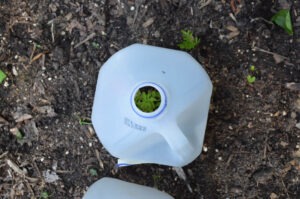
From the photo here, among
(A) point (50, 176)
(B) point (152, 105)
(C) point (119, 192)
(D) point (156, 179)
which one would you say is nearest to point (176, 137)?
(B) point (152, 105)

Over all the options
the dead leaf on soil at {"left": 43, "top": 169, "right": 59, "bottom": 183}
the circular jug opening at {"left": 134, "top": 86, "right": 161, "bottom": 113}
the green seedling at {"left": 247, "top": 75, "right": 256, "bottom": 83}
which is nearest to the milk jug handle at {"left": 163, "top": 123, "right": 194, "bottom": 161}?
the circular jug opening at {"left": 134, "top": 86, "right": 161, "bottom": 113}

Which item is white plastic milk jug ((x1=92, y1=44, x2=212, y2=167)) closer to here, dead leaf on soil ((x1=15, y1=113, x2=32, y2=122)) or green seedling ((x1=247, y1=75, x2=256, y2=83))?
green seedling ((x1=247, y1=75, x2=256, y2=83))

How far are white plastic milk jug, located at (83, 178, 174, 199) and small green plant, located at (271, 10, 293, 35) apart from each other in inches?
44.9

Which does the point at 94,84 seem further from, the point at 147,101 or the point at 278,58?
the point at 278,58

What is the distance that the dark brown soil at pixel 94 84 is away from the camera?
173cm

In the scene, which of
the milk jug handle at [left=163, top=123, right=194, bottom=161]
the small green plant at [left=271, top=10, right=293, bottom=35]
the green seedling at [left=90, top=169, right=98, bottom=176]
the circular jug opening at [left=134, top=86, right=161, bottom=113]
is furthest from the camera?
the green seedling at [left=90, top=169, right=98, bottom=176]

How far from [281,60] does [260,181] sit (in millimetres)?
708

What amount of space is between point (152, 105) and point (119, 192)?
1.47ft

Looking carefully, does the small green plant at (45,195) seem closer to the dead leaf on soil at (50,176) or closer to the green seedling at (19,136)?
the dead leaf on soil at (50,176)

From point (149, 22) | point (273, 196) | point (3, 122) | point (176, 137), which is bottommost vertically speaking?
point (273, 196)

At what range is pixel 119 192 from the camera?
56.2 inches

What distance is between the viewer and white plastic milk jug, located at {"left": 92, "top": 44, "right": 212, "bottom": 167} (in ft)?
4.00

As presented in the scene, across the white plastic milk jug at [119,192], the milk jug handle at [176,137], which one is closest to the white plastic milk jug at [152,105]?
the milk jug handle at [176,137]

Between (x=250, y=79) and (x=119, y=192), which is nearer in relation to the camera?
(x=119, y=192)
